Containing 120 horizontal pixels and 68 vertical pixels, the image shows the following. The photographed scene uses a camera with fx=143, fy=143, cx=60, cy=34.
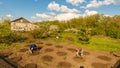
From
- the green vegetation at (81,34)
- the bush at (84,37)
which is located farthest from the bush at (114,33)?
the bush at (84,37)

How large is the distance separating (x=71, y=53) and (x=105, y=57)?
5.25m

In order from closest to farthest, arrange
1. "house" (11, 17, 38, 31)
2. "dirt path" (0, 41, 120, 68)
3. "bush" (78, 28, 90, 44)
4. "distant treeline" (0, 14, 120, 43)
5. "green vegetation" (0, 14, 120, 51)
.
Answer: "dirt path" (0, 41, 120, 68)
"green vegetation" (0, 14, 120, 51)
"bush" (78, 28, 90, 44)
"distant treeline" (0, 14, 120, 43)
"house" (11, 17, 38, 31)

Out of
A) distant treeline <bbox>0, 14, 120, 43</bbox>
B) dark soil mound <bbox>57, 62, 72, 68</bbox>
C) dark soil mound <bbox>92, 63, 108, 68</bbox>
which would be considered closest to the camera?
dark soil mound <bbox>57, 62, 72, 68</bbox>

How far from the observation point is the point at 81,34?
3244 centimetres

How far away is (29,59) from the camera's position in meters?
19.3

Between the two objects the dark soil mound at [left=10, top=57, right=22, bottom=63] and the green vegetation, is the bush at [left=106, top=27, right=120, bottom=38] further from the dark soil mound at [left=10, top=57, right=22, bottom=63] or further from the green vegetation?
the dark soil mound at [left=10, top=57, right=22, bottom=63]

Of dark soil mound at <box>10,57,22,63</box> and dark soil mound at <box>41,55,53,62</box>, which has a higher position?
dark soil mound at <box>10,57,22,63</box>

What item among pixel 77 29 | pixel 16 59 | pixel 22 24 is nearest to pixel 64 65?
pixel 16 59

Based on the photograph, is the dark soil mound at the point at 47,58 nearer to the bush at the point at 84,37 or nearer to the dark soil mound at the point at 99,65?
the dark soil mound at the point at 99,65

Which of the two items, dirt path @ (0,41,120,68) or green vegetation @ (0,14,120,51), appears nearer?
dirt path @ (0,41,120,68)

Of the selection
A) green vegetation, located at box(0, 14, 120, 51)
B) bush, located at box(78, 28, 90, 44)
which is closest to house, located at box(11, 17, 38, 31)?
green vegetation, located at box(0, 14, 120, 51)

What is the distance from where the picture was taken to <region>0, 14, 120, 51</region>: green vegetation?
97.9 ft

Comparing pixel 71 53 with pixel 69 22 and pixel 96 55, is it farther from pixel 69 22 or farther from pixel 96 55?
pixel 69 22

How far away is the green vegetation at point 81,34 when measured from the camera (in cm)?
2984
